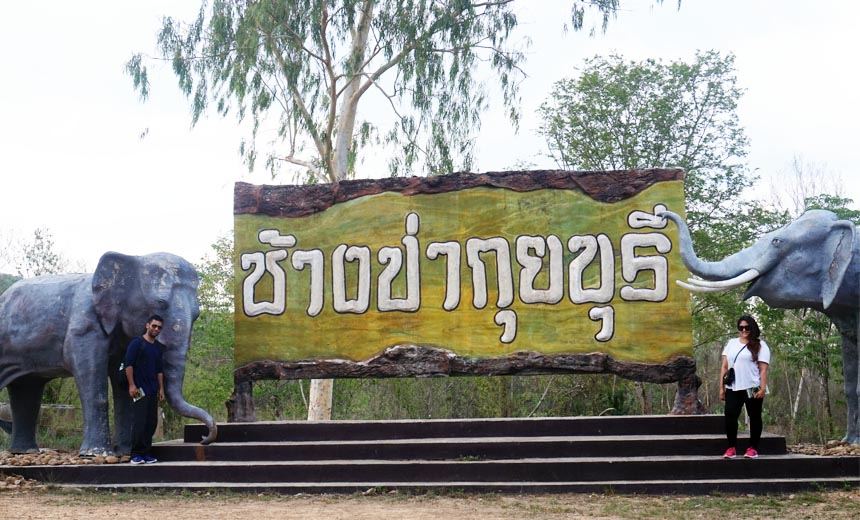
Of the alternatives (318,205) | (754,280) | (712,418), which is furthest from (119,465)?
(754,280)

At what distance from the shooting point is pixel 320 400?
55.8ft

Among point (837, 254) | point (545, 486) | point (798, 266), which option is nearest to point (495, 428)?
point (545, 486)

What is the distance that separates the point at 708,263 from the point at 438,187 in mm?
3127

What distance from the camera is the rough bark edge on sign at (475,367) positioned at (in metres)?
9.97

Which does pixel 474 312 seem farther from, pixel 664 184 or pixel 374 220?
pixel 664 184

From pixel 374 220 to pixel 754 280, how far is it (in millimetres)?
4169

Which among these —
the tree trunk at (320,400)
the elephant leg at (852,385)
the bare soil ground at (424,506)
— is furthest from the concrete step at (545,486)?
the tree trunk at (320,400)

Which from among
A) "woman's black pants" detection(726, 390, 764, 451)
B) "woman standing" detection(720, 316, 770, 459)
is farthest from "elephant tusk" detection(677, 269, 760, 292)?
"woman's black pants" detection(726, 390, 764, 451)

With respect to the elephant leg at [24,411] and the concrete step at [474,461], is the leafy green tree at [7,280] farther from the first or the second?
the concrete step at [474,461]

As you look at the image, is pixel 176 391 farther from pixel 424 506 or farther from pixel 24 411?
pixel 424 506

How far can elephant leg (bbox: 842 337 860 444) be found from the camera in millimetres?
9547

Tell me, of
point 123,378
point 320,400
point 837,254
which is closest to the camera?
point 837,254

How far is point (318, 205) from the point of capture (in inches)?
422

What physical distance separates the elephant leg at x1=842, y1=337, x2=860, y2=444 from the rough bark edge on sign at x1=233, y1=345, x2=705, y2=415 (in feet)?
4.85
